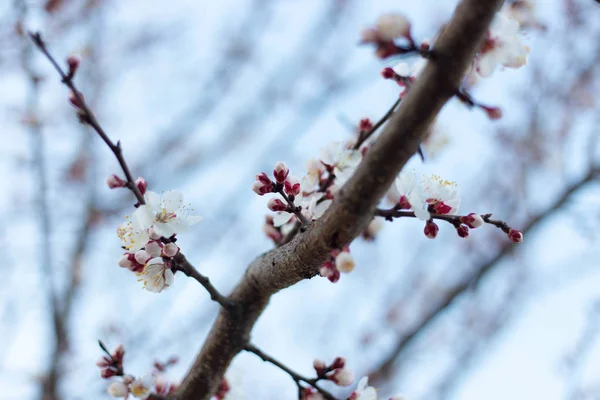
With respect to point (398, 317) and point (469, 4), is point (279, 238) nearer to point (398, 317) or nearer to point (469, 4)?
point (469, 4)

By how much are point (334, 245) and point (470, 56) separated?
434 mm

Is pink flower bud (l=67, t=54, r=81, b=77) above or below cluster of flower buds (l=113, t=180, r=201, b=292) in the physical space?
above

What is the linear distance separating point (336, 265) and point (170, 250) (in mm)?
471

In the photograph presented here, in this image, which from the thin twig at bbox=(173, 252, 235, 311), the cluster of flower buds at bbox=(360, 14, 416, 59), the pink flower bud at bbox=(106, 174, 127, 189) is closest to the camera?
the cluster of flower buds at bbox=(360, 14, 416, 59)

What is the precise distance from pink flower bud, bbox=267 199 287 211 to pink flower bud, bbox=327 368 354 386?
1.78 feet

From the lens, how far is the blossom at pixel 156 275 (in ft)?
4.12

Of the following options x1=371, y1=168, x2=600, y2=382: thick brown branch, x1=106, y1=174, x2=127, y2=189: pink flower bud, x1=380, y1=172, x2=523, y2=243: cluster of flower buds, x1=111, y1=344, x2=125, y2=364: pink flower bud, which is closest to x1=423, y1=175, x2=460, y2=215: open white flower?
x1=380, y1=172, x2=523, y2=243: cluster of flower buds

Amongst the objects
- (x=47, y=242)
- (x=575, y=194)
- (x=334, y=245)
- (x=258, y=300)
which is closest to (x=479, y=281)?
(x=575, y=194)

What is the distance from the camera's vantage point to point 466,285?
352 centimetres

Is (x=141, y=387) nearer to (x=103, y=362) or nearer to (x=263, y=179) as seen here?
(x=103, y=362)

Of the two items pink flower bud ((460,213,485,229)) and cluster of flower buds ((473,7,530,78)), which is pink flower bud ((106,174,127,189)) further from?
cluster of flower buds ((473,7,530,78))

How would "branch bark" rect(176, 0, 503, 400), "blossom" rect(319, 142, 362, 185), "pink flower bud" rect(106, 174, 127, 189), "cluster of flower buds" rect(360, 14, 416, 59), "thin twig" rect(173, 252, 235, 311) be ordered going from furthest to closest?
"blossom" rect(319, 142, 362, 185) < "pink flower bud" rect(106, 174, 127, 189) < "thin twig" rect(173, 252, 235, 311) < "cluster of flower buds" rect(360, 14, 416, 59) < "branch bark" rect(176, 0, 503, 400)

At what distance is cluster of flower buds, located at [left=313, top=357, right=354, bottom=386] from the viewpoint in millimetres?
1485

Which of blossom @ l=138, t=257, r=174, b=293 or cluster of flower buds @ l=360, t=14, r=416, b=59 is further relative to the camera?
blossom @ l=138, t=257, r=174, b=293
